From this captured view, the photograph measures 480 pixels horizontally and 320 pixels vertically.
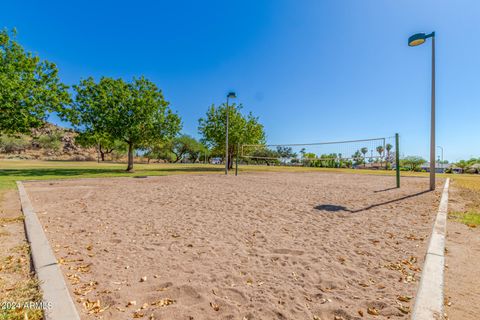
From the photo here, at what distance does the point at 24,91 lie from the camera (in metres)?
14.1

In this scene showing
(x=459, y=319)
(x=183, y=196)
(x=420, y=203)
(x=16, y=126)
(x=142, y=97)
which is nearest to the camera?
(x=459, y=319)

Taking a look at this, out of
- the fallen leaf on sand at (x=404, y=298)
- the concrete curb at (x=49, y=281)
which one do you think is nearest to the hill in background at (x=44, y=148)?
the concrete curb at (x=49, y=281)

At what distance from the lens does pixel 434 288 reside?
211 centimetres

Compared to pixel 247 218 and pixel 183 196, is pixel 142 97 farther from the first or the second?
pixel 247 218

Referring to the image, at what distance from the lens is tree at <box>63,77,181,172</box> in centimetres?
1748

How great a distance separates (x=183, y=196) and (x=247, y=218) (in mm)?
3074

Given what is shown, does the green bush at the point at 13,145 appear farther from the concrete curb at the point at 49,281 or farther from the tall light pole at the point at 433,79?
the tall light pole at the point at 433,79

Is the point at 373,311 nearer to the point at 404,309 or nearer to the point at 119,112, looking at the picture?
the point at 404,309

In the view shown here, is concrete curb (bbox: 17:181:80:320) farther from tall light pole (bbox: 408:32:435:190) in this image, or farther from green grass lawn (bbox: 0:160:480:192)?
tall light pole (bbox: 408:32:435:190)

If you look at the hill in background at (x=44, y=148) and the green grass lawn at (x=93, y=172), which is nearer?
the green grass lawn at (x=93, y=172)

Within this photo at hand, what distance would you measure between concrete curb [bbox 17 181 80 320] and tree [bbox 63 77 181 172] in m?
15.3

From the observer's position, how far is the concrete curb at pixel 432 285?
5.87ft

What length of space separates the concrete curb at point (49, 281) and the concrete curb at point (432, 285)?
2.62 m

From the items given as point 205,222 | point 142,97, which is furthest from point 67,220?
point 142,97
